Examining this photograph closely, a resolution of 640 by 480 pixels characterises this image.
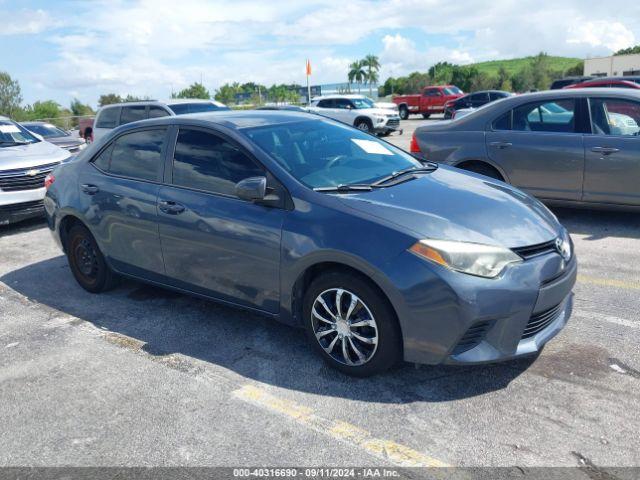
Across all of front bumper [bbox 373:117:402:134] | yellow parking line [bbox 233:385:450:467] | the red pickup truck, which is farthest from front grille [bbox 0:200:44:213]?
the red pickup truck

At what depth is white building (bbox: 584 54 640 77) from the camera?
58.1m

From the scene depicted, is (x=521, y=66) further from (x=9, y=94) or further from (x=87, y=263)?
(x=87, y=263)

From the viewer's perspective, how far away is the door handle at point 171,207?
13.8 ft

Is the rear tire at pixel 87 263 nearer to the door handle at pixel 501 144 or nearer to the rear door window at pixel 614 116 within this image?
the door handle at pixel 501 144

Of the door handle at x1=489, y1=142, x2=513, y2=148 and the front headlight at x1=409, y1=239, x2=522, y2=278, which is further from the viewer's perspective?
the door handle at x1=489, y1=142, x2=513, y2=148

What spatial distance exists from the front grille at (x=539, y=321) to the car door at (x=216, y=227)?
5.12ft

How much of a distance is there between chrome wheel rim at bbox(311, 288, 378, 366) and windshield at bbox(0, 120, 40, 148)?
7437 mm

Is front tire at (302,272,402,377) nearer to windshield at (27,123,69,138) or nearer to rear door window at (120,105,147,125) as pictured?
rear door window at (120,105,147,125)

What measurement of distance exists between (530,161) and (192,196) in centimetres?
428

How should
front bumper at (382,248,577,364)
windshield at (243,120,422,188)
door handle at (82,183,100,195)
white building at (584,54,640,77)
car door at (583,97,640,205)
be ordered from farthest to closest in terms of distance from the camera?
white building at (584,54,640,77) < car door at (583,97,640,205) < door handle at (82,183,100,195) < windshield at (243,120,422,188) < front bumper at (382,248,577,364)

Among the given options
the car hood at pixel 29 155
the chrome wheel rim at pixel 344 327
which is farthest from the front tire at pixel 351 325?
the car hood at pixel 29 155

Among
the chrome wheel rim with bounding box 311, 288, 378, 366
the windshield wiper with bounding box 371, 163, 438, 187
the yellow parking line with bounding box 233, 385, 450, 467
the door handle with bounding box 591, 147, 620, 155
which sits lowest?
the yellow parking line with bounding box 233, 385, 450, 467

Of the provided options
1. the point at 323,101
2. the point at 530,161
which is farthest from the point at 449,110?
the point at 530,161

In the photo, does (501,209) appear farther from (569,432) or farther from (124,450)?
(124,450)
